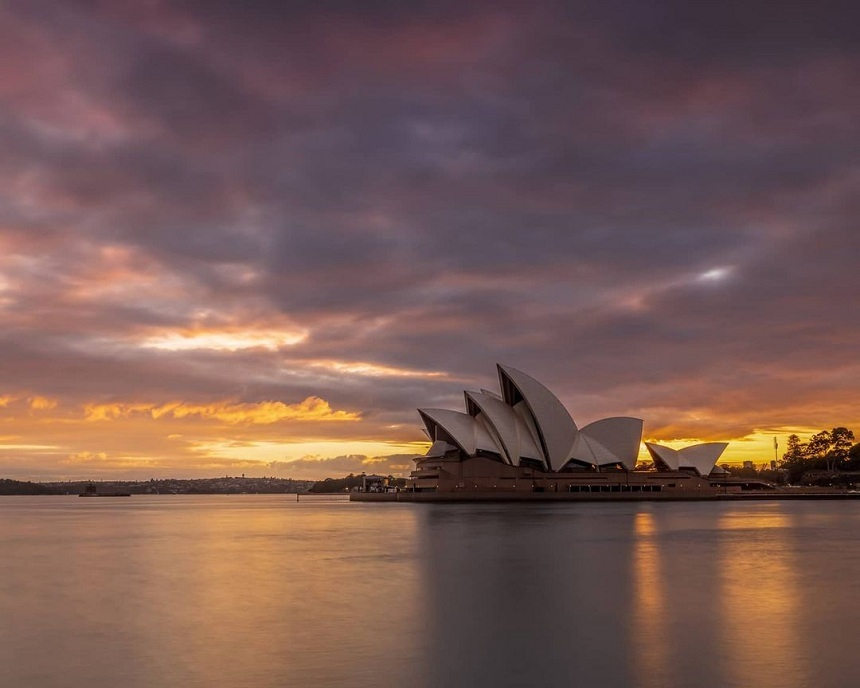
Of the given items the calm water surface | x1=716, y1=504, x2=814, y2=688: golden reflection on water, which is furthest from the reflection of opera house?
x1=716, y1=504, x2=814, y2=688: golden reflection on water

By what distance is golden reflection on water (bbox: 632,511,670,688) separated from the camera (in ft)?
45.4

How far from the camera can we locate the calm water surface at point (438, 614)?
13.9 m

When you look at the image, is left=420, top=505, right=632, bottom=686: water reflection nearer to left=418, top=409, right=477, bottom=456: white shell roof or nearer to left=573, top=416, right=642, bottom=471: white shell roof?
left=418, top=409, right=477, bottom=456: white shell roof

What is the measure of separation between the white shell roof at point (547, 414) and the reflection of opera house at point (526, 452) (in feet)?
0.35

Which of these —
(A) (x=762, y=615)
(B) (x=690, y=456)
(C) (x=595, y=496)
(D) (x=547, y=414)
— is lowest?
(A) (x=762, y=615)

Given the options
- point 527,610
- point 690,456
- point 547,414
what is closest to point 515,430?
point 547,414

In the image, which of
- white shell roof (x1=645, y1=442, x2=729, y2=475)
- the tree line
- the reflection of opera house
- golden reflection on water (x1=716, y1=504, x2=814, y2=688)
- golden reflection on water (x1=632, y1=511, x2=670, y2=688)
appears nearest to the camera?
golden reflection on water (x1=716, y1=504, x2=814, y2=688)

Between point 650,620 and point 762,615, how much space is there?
2913mm

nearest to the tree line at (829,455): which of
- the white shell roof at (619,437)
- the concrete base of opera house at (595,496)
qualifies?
the concrete base of opera house at (595,496)

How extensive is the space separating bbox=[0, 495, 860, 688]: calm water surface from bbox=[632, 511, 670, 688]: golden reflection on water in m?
0.07

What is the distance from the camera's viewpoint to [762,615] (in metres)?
19.1

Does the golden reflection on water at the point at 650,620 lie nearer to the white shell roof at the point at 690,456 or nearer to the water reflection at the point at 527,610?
the water reflection at the point at 527,610

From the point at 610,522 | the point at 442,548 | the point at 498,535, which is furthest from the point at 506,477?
the point at 442,548

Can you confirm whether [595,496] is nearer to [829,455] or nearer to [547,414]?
[547,414]
